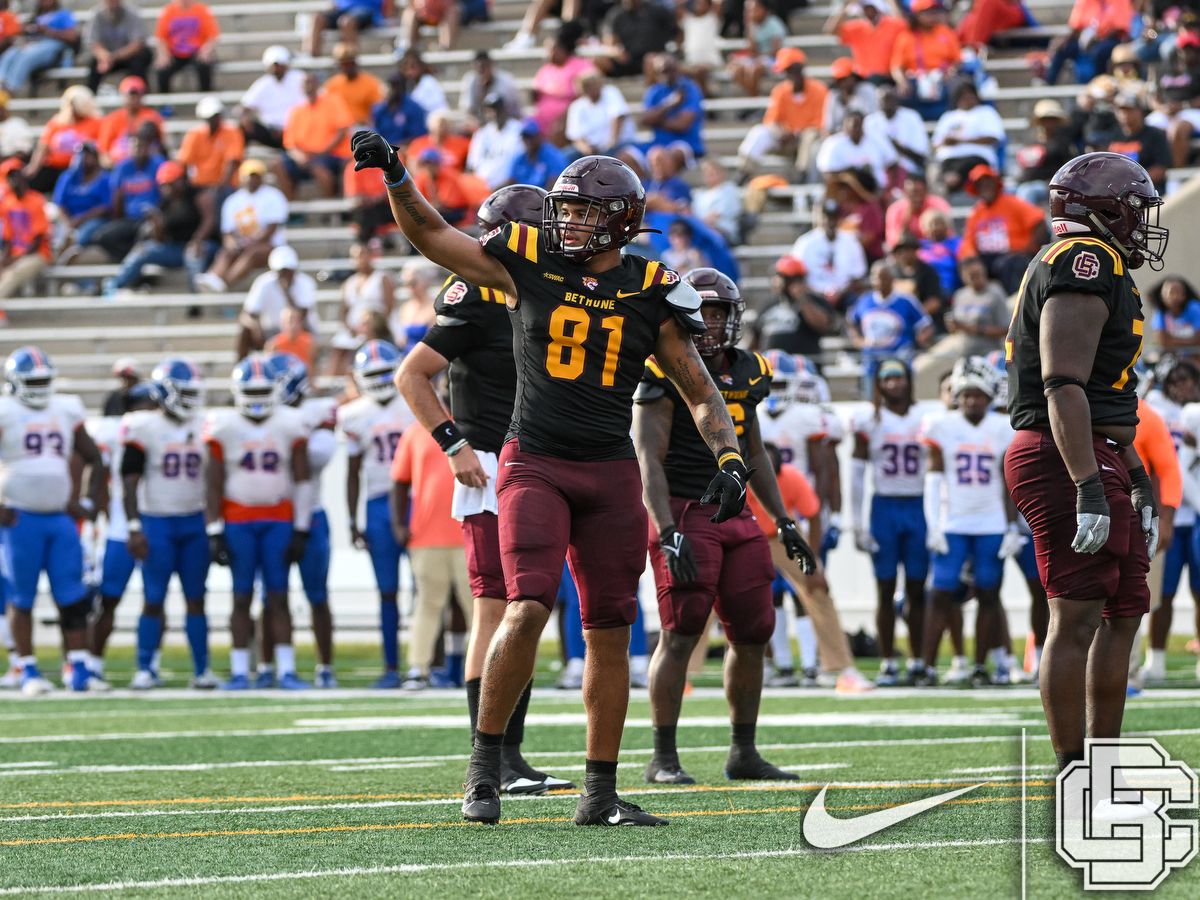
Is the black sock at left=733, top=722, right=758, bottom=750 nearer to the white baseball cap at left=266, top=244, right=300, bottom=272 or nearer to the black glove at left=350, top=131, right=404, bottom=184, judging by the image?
the black glove at left=350, top=131, right=404, bottom=184

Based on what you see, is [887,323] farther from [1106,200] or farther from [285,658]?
[1106,200]

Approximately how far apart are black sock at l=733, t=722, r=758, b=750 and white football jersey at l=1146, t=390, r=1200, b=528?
633cm

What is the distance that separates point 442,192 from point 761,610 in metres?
11.2

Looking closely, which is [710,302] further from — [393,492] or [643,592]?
[643,592]

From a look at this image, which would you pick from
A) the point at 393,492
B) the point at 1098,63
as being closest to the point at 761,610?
the point at 393,492

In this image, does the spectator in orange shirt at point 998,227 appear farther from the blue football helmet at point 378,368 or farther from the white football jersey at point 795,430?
the blue football helmet at point 378,368

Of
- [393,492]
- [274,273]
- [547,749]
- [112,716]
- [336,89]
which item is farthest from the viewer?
[336,89]

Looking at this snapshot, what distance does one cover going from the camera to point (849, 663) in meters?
12.0

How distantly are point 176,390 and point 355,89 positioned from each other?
7250mm

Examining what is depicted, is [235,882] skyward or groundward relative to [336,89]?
groundward

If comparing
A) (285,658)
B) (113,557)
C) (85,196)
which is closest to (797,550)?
(285,658)

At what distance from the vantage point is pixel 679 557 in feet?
19.6

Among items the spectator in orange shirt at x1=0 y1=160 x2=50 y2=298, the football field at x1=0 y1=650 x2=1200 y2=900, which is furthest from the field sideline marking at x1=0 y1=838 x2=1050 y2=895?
the spectator in orange shirt at x1=0 y1=160 x2=50 y2=298

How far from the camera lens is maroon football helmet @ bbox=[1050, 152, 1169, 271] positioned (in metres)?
→ 5.82
